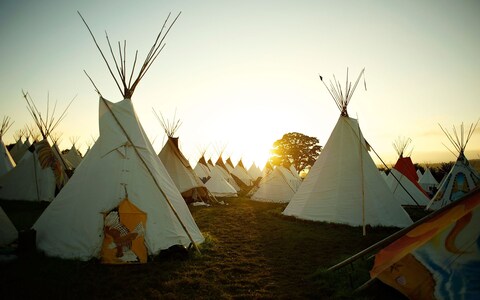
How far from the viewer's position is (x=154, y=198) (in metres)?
5.91

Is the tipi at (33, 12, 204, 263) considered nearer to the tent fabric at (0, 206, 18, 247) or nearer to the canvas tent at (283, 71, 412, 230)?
the tent fabric at (0, 206, 18, 247)

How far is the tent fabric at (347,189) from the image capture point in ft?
29.1

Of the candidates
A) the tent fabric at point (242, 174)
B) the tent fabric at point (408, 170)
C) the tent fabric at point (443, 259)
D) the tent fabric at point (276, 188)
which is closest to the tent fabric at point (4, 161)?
the tent fabric at point (276, 188)

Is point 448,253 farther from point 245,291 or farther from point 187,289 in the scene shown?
point 187,289

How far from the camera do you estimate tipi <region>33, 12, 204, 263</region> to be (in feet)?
17.0

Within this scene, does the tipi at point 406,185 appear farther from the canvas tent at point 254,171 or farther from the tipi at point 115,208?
the canvas tent at point 254,171

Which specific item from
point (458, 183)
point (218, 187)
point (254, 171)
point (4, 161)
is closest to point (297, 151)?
point (254, 171)

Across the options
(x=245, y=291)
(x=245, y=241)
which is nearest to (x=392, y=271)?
(x=245, y=291)

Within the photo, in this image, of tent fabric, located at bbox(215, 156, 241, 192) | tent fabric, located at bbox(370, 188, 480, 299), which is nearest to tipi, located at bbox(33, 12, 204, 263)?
tent fabric, located at bbox(370, 188, 480, 299)

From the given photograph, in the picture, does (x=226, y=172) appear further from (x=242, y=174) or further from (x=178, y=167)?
(x=178, y=167)

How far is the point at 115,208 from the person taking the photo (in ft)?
17.8

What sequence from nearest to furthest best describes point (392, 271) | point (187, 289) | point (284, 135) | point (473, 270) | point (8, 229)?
1. point (473, 270)
2. point (392, 271)
3. point (187, 289)
4. point (8, 229)
5. point (284, 135)

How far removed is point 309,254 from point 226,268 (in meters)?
2.17

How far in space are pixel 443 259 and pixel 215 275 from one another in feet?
11.4
